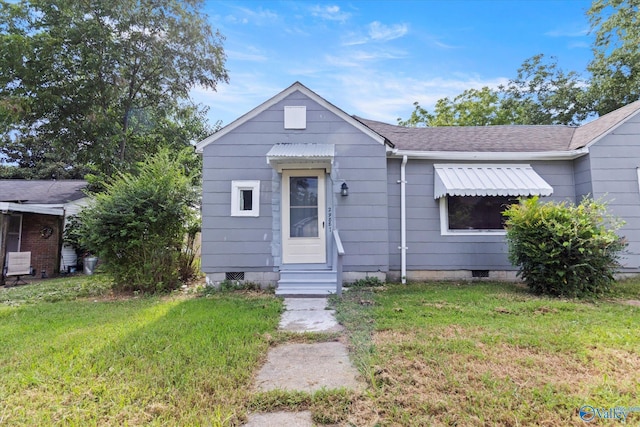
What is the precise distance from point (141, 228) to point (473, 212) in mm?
8276

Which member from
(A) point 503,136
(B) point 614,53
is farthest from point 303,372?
(B) point 614,53

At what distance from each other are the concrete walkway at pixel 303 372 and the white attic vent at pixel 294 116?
16.4ft

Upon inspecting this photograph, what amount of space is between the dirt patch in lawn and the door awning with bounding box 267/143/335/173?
437 cm

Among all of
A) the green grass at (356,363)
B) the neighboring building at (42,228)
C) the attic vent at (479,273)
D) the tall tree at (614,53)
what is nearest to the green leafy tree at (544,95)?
the tall tree at (614,53)

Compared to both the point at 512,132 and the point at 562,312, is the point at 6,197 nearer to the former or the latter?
the point at 562,312

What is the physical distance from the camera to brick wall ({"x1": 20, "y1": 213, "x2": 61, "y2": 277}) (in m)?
12.2

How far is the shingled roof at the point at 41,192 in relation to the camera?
12.3m

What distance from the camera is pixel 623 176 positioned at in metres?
7.99

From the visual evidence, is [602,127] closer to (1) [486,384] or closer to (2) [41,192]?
(1) [486,384]

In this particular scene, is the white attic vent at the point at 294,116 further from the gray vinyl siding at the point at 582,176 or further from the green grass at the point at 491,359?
the gray vinyl siding at the point at 582,176

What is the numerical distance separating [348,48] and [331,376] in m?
12.1

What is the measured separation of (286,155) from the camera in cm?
692

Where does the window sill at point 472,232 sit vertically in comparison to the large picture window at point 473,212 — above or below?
below

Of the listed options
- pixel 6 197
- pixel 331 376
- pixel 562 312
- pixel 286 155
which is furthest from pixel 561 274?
pixel 6 197
